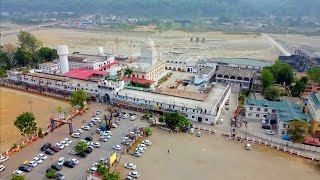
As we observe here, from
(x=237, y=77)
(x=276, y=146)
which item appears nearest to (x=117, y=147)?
(x=276, y=146)

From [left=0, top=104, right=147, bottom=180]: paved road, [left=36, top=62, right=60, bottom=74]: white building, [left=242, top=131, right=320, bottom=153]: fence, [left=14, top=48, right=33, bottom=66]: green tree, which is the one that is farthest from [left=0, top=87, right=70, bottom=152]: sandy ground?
[left=242, top=131, right=320, bottom=153]: fence

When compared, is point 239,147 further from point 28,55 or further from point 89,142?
point 28,55

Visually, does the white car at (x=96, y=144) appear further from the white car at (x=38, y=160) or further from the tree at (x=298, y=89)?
the tree at (x=298, y=89)

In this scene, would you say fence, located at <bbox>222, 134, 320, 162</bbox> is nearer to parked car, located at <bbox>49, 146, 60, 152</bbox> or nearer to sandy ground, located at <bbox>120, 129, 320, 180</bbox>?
sandy ground, located at <bbox>120, 129, 320, 180</bbox>

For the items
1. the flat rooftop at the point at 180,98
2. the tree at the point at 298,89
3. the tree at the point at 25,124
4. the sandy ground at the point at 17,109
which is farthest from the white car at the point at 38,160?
the tree at the point at 298,89

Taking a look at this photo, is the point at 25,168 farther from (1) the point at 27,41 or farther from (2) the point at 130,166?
(1) the point at 27,41

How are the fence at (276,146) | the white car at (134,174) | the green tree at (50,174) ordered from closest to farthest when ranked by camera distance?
1. the green tree at (50,174)
2. the white car at (134,174)
3. the fence at (276,146)
